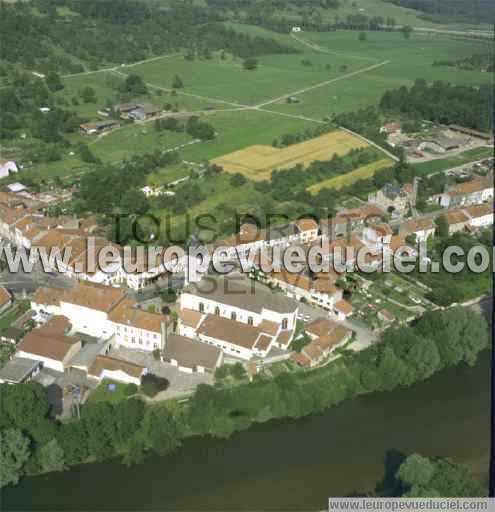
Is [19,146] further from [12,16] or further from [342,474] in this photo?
[342,474]

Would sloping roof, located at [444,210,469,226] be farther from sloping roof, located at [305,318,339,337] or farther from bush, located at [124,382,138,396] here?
bush, located at [124,382,138,396]

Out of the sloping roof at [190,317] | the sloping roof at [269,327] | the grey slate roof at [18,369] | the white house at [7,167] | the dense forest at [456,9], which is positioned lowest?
the grey slate roof at [18,369]

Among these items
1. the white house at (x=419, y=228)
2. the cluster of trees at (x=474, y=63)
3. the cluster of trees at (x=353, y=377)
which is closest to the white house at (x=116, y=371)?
the cluster of trees at (x=353, y=377)

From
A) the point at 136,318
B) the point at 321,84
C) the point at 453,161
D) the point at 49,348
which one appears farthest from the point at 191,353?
the point at 321,84

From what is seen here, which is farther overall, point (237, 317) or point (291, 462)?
point (237, 317)

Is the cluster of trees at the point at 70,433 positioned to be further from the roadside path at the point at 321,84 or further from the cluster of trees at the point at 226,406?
the roadside path at the point at 321,84

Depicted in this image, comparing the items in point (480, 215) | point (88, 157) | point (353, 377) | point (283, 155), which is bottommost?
point (353, 377)

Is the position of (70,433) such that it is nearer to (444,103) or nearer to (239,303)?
(239,303)
